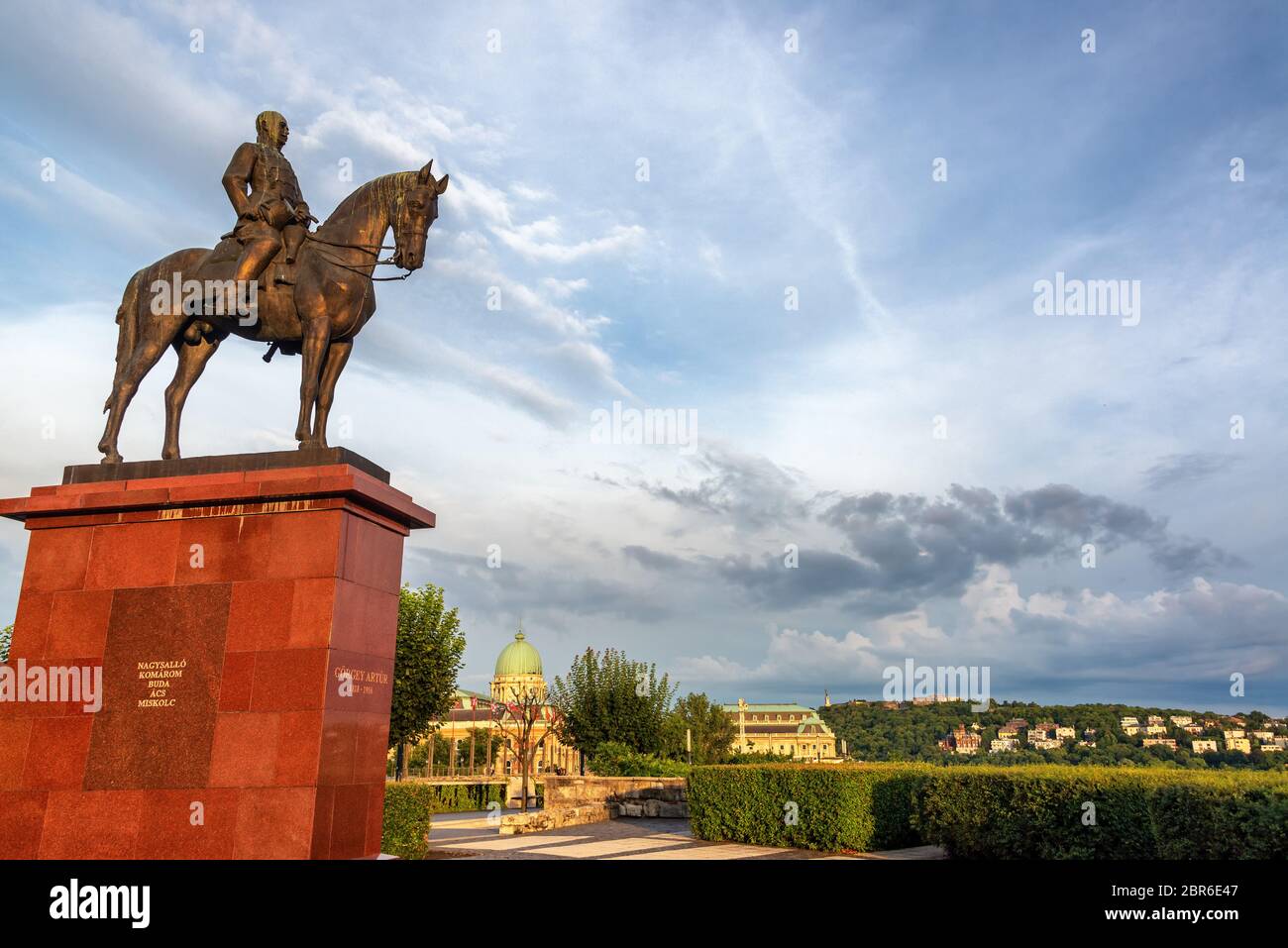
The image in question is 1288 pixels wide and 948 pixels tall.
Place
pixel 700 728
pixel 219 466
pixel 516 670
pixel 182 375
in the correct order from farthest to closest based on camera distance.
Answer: pixel 516 670
pixel 700 728
pixel 182 375
pixel 219 466

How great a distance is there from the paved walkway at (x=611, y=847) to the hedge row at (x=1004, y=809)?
0.57 m

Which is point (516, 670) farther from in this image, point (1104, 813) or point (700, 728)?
point (1104, 813)

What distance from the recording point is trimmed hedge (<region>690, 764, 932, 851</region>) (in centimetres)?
1788

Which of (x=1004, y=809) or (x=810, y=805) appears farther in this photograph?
(x=810, y=805)

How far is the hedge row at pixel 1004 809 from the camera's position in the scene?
10656 millimetres

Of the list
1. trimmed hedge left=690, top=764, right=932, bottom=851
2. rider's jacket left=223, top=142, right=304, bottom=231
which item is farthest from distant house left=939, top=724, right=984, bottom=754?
rider's jacket left=223, top=142, right=304, bottom=231

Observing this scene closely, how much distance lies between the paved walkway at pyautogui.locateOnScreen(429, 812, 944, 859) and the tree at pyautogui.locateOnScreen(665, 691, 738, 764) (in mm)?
19998

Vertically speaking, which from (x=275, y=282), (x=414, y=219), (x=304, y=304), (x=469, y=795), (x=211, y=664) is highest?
(x=414, y=219)

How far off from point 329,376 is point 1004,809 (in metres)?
12.3

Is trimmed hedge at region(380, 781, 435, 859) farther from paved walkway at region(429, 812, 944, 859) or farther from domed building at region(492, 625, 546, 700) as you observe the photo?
domed building at region(492, 625, 546, 700)

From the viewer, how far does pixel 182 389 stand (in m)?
11.2

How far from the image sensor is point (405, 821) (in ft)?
48.9

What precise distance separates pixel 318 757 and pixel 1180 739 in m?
26.4

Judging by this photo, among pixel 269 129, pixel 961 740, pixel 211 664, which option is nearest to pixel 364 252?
pixel 269 129
